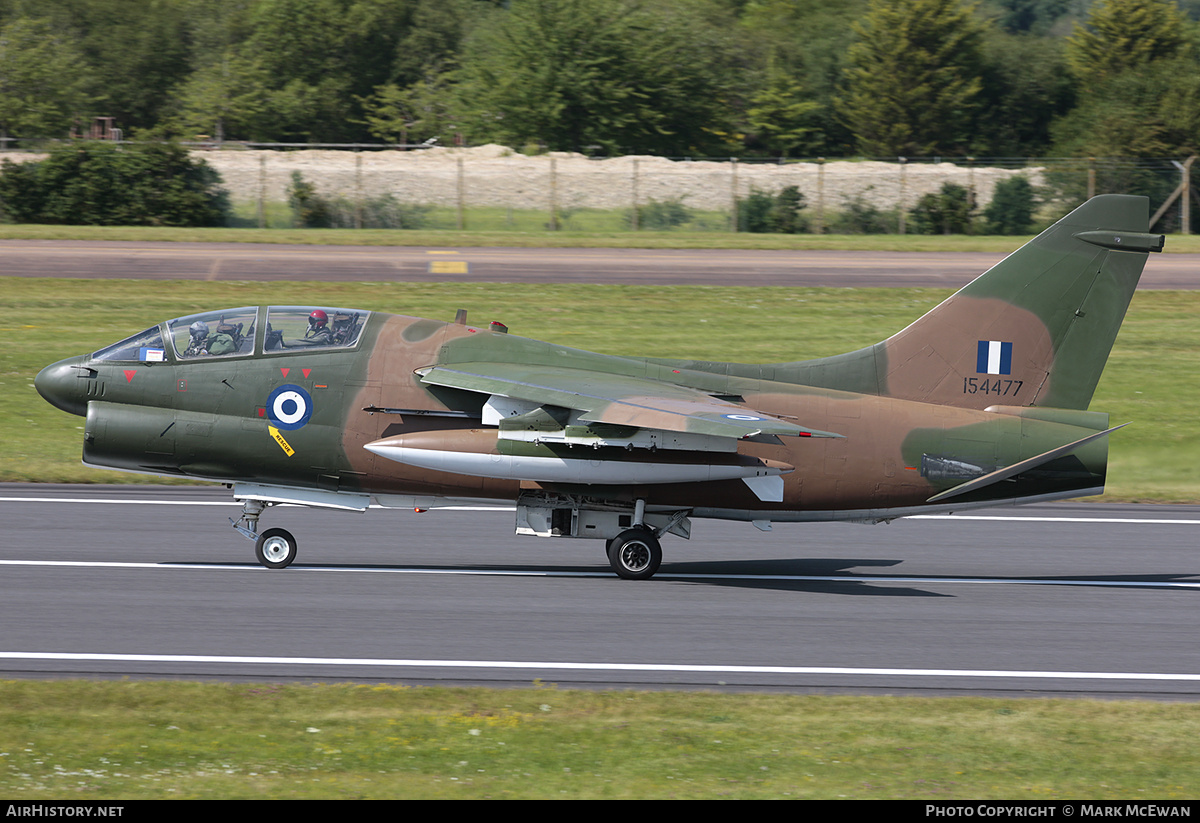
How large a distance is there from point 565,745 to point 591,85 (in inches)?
2432

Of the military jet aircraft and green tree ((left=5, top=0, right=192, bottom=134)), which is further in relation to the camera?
green tree ((left=5, top=0, right=192, bottom=134))

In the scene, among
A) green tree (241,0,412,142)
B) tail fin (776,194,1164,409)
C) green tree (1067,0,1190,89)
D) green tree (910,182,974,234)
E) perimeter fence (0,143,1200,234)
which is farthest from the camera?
green tree (1067,0,1190,89)

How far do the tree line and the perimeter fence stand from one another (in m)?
8.67

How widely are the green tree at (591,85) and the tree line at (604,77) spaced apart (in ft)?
0.37

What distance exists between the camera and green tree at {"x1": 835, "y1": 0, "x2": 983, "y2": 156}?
84.0 meters

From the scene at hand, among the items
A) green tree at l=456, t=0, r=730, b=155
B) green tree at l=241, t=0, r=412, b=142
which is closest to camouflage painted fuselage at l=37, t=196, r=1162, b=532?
green tree at l=456, t=0, r=730, b=155

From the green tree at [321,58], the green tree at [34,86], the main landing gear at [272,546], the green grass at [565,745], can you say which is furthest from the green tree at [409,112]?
the green grass at [565,745]

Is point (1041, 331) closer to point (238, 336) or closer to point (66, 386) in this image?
point (238, 336)

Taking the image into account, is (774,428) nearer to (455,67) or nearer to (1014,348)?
(1014,348)

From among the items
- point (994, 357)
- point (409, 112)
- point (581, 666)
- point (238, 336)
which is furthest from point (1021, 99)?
point (581, 666)

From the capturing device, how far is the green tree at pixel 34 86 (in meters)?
72.0

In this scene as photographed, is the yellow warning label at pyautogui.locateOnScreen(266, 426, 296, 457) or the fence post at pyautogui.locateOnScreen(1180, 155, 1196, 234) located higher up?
the fence post at pyautogui.locateOnScreen(1180, 155, 1196, 234)

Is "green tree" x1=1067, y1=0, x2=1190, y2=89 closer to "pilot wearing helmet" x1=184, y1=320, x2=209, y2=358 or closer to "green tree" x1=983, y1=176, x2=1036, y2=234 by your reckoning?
"green tree" x1=983, y1=176, x2=1036, y2=234

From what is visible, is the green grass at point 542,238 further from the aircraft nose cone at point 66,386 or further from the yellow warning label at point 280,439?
the yellow warning label at point 280,439
